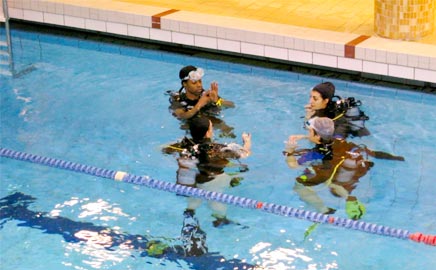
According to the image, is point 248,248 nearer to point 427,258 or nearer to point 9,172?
point 427,258

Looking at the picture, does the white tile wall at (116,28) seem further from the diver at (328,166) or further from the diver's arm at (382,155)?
the diver's arm at (382,155)

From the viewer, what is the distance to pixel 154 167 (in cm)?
679

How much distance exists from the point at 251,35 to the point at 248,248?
306 cm

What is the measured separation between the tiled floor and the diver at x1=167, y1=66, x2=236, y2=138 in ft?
5.43

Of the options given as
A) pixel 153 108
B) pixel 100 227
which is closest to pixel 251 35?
pixel 153 108

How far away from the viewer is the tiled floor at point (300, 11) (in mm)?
8742

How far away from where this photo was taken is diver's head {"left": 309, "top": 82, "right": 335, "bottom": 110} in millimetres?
6762

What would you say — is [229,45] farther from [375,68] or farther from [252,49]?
[375,68]

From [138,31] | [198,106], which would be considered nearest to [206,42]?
[138,31]

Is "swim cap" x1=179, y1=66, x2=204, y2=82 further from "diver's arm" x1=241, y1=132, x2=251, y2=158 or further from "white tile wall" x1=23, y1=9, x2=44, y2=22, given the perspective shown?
"white tile wall" x1=23, y1=9, x2=44, y2=22

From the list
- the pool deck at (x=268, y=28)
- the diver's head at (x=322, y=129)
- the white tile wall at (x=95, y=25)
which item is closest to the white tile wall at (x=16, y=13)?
the pool deck at (x=268, y=28)

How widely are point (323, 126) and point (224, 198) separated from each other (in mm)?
785

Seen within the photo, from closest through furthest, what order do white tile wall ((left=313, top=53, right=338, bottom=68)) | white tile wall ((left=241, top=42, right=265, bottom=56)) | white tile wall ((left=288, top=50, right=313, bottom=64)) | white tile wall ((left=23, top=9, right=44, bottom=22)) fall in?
white tile wall ((left=313, top=53, right=338, bottom=68)) → white tile wall ((left=288, top=50, right=313, bottom=64)) → white tile wall ((left=241, top=42, right=265, bottom=56)) → white tile wall ((left=23, top=9, right=44, bottom=22))

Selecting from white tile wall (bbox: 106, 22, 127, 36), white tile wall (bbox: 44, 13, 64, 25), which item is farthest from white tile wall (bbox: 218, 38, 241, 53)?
white tile wall (bbox: 44, 13, 64, 25)
